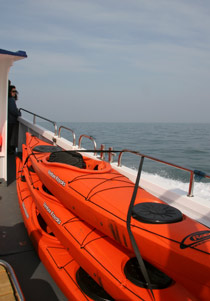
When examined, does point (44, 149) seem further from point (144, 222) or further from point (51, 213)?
point (144, 222)

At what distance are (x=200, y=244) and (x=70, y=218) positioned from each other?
1.50 metres

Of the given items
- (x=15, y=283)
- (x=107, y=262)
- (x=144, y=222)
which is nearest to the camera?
(x=15, y=283)

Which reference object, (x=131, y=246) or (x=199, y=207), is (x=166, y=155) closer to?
(x=199, y=207)

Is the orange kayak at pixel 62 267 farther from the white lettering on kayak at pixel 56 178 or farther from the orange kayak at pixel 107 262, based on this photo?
the white lettering on kayak at pixel 56 178

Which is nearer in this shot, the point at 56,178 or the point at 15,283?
the point at 15,283

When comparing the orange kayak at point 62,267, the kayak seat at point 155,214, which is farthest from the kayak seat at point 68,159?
the kayak seat at point 155,214

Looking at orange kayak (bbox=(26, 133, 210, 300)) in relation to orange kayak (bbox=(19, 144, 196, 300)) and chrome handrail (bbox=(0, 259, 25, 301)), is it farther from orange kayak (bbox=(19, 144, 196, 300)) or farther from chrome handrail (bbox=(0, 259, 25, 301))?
chrome handrail (bbox=(0, 259, 25, 301))

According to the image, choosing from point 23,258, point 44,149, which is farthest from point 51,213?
point 44,149

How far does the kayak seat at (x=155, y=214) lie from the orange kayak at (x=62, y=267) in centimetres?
79

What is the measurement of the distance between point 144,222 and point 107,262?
545 millimetres

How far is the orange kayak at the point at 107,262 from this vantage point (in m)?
2.15

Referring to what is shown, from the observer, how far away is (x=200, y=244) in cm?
193

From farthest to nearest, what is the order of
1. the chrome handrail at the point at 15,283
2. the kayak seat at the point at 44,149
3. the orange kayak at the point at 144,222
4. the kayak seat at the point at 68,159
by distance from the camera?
1. the kayak seat at the point at 44,149
2. the kayak seat at the point at 68,159
3. the orange kayak at the point at 144,222
4. the chrome handrail at the point at 15,283

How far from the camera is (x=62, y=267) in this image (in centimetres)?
271
